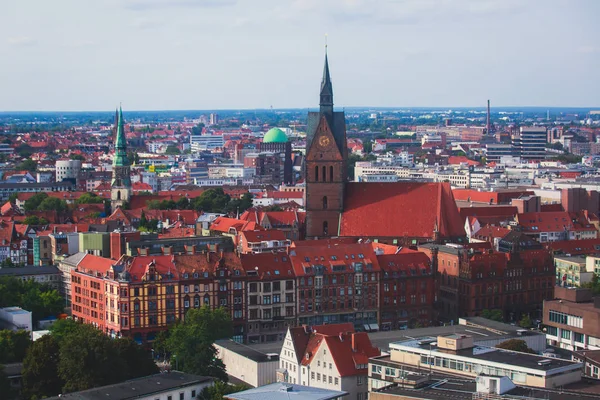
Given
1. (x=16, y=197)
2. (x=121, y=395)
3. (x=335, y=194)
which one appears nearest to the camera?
(x=121, y=395)

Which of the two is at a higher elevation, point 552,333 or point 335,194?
point 335,194

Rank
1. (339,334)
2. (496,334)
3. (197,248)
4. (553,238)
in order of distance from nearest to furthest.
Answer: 1. (339,334)
2. (496,334)
3. (197,248)
4. (553,238)

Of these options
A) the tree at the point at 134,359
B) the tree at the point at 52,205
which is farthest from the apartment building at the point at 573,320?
the tree at the point at 52,205

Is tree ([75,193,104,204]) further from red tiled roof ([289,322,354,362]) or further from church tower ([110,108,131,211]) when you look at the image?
red tiled roof ([289,322,354,362])

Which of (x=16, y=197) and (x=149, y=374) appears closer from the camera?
(x=149, y=374)

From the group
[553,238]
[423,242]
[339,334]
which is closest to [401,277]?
[423,242]

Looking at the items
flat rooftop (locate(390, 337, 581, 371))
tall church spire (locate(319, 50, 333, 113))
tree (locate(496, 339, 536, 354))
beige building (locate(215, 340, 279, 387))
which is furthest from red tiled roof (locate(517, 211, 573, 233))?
flat rooftop (locate(390, 337, 581, 371))

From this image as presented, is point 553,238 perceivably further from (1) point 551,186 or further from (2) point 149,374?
(2) point 149,374
